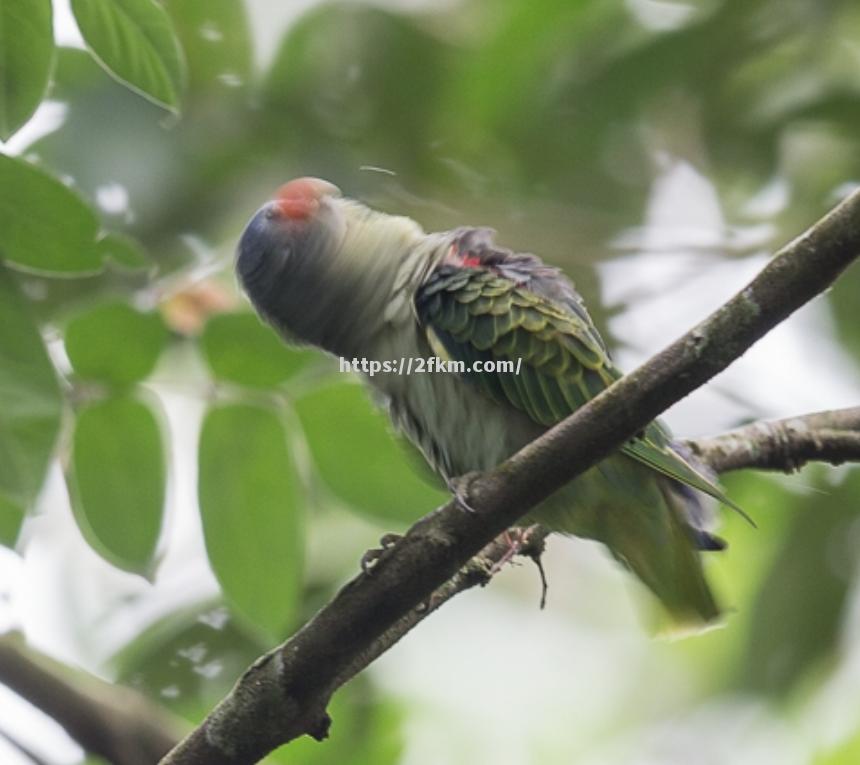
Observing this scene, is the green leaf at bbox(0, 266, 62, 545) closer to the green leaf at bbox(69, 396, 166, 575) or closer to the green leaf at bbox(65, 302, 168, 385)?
the green leaf at bbox(69, 396, 166, 575)

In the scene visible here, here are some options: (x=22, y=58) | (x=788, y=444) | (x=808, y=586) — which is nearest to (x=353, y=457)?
(x=788, y=444)

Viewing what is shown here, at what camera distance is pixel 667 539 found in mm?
2812

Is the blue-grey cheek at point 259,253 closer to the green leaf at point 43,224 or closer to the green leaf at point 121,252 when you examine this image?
the green leaf at point 121,252

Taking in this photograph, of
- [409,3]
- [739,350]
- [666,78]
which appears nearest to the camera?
[739,350]

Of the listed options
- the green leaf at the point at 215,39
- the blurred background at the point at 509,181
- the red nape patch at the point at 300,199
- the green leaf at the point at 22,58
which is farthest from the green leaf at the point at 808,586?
the green leaf at the point at 22,58

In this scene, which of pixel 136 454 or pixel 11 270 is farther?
pixel 136 454

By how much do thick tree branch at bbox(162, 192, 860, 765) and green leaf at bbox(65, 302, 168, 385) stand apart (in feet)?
2.55

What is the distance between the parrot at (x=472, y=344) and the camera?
107 inches

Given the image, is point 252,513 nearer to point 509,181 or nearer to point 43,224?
point 43,224

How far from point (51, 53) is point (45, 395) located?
566 millimetres

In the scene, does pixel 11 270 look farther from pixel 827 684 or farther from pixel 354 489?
pixel 827 684

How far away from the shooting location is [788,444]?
9.27ft

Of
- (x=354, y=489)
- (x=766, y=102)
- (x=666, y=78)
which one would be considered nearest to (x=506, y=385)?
(x=354, y=489)

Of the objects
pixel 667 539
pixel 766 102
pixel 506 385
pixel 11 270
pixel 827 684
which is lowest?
pixel 827 684
